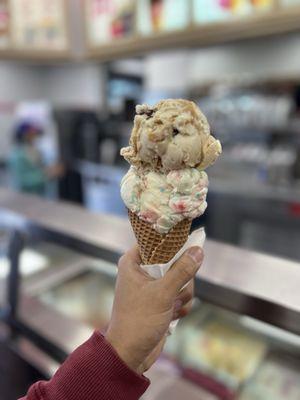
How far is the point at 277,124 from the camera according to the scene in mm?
4922

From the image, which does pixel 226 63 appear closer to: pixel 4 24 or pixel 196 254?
pixel 4 24

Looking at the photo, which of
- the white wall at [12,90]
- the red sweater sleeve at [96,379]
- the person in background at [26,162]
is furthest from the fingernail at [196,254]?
the white wall at [12,90]

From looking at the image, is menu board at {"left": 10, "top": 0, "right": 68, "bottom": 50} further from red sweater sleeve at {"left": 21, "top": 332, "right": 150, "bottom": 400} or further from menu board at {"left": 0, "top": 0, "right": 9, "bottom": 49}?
red sweater sleeve at {"left": 21, "top": 332, "right": 150, "bottom": 400}

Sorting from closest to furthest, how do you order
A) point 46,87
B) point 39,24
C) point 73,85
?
point 39,24 < point 46,87 < point 73,85

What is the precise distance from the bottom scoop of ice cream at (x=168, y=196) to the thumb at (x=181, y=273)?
10cm

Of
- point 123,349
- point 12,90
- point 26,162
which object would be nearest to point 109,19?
point 26,162

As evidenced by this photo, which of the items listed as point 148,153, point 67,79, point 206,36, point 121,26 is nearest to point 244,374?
point 148,153

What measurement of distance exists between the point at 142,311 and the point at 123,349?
0.08 m

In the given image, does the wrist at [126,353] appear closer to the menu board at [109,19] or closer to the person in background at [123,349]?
the person in background at [123,349]

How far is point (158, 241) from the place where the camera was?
2.65 ft

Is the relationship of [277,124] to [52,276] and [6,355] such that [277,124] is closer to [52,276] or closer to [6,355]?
[52,276]

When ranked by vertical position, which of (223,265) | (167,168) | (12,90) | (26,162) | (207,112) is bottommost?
(26,162)

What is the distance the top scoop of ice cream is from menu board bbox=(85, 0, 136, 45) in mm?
2435

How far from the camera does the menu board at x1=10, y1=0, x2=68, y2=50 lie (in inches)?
124
